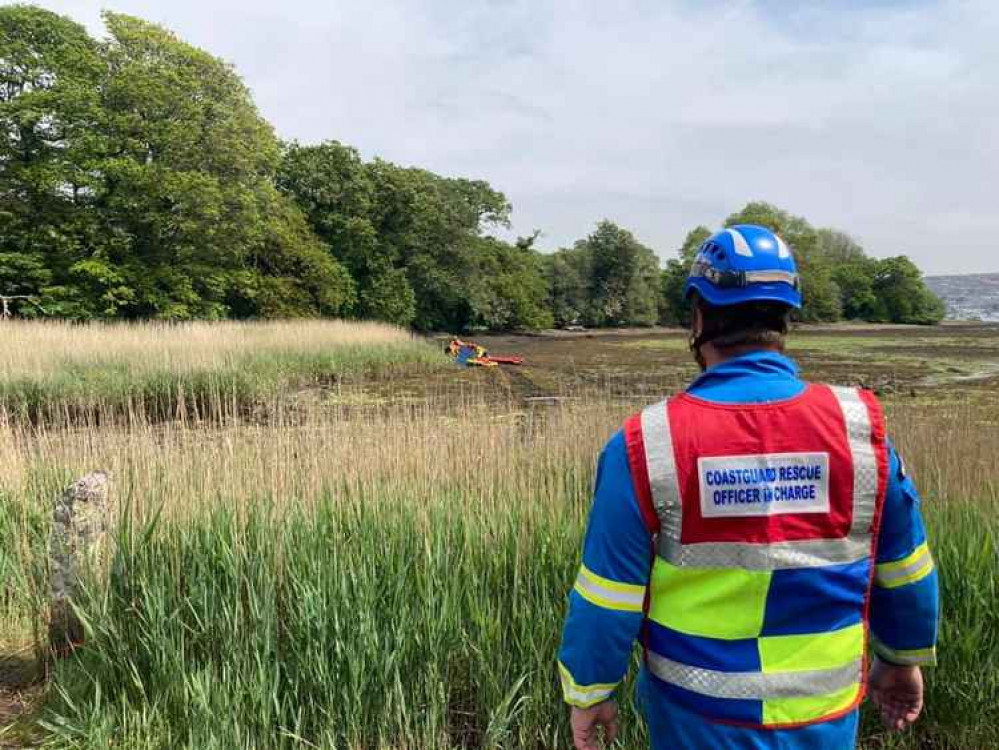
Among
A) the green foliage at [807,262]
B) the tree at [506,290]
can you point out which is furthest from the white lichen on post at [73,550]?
the green foliage at [807,262]

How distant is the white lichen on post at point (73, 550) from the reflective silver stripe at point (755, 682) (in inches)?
100

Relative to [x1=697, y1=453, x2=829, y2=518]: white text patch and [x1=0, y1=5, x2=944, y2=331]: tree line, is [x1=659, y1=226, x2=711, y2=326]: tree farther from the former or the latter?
[x1=697, y1=453, x2=829, y2=518]: white text patch

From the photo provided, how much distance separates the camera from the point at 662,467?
3.47 ft

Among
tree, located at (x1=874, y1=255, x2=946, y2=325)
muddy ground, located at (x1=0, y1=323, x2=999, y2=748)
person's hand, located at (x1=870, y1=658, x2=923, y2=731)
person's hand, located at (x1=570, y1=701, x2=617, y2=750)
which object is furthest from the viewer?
tree, located at (x1=874, y1=255, x2=946, y2=325)

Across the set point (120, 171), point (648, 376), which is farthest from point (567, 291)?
point (648, 376)

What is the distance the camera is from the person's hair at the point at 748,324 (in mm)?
1135

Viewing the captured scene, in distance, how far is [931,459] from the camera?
151 inches

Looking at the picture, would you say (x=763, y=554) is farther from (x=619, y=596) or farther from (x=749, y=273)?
(x=749, y=273)

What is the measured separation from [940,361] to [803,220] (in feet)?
180

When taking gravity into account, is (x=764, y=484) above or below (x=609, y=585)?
above

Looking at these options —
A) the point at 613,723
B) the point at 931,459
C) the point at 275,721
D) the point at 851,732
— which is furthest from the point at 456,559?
the point at 931,459

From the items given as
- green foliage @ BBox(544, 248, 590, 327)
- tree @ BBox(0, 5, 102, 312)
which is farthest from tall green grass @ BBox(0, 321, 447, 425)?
green foliage @ BBox(544, 248, 590, 327)

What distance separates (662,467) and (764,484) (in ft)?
0.53

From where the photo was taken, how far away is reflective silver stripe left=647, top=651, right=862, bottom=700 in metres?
1.07
